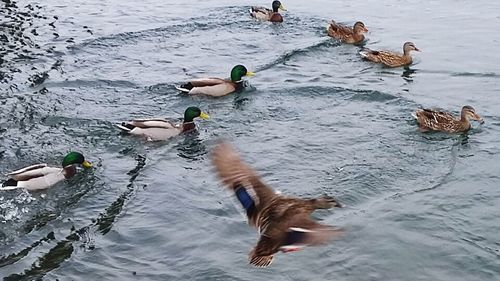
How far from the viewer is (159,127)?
11.0 meters

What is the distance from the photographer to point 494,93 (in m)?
12.9

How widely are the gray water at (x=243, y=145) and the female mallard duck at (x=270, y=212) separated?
A: 6.79 ft

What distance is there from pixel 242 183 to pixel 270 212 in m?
0.39

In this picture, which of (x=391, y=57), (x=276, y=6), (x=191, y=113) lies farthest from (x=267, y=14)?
(x=191, y=113)

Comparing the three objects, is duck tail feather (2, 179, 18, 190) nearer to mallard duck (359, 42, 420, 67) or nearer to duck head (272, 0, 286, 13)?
mallard duck (359, 42, 420, 67)

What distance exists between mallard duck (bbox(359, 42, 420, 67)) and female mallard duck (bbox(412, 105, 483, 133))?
3.51 m

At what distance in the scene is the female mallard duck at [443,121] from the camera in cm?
1110

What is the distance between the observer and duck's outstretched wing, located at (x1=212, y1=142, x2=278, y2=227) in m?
5.59

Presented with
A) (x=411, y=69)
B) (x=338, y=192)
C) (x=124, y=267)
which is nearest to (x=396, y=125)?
(x=338, y=192)

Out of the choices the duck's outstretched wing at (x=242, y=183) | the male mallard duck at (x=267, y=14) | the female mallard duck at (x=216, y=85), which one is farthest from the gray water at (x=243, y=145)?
the duck's outstretched wing at (x=242, y=183)

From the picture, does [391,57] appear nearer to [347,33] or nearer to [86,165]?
[347,33]

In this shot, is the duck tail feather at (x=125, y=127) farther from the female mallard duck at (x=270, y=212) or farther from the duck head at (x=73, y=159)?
the female mallard duck at (x=270, y=212)

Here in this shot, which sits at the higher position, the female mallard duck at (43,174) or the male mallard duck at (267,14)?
the male mallard duck at (267,14)

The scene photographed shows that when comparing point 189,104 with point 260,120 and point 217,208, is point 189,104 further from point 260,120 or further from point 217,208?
point 217,208
